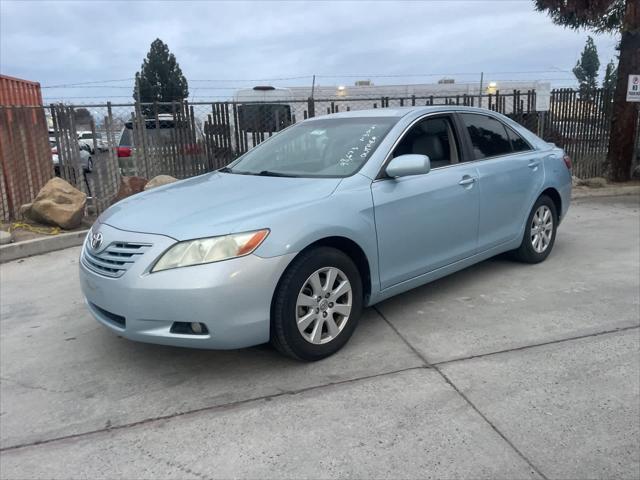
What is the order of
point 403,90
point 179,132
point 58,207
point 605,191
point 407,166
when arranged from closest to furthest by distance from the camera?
point 407,166, point 58,207, point 179,132, point 605,191, point 403,90

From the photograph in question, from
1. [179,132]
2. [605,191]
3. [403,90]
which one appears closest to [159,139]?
[179,132]

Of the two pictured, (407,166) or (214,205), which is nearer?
(214,205)

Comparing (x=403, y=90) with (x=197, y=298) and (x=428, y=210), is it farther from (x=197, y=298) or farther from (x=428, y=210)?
(x=197, y=298)

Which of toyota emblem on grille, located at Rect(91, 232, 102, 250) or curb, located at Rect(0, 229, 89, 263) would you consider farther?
curb, located at Rect(0, 229, 89, 263)

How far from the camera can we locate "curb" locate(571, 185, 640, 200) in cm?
1024

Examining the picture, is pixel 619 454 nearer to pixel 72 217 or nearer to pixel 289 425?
pixel 289 425

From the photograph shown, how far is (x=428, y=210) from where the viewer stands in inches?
164

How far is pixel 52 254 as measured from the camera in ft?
22.8

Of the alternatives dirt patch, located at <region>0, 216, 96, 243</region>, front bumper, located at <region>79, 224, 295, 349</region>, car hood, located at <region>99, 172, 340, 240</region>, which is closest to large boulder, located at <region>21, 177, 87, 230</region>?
dirt patch, located at <region>0, 216, 96, 243</region>

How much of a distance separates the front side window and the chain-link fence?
17.3ft

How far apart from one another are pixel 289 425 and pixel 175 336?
82 cm

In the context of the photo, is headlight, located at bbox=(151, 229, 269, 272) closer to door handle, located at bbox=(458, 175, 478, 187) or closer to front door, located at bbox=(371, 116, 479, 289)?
front door, located at bbox=(371, 116, 479, 289)

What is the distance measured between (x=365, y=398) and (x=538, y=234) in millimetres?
3228

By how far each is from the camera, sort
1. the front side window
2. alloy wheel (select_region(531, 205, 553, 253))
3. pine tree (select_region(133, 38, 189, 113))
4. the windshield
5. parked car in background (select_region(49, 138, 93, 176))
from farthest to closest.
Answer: pine tree (select_region(133, 38, 189, 113)) < parked car in background (select_region(49, 138, 93, 176)) < alloy wheel (select_region(531, 205, 553, 253)) < the front side window < the windshield
